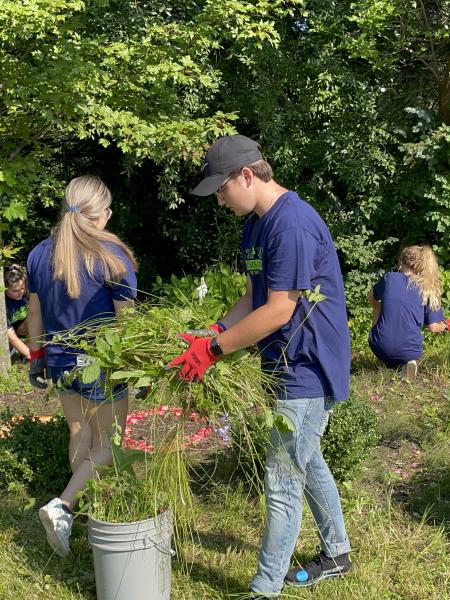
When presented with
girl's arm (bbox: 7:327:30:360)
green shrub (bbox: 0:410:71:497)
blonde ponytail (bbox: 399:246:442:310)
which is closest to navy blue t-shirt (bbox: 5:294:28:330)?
girl's arm (bbox: 7:327:30:360)

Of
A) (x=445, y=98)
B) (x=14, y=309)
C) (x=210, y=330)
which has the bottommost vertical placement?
(x=14, y=309)

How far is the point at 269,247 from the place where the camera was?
8.57 ft

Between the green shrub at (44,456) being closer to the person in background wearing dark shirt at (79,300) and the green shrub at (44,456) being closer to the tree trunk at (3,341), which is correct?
the person in background wearing dark shirt at (79,300)

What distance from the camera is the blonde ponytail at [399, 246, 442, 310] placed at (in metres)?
6.13

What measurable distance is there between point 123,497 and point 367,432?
5.73ft

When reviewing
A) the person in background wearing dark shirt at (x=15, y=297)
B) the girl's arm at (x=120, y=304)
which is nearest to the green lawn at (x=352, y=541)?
the girl's arm at (x=120, y=304)

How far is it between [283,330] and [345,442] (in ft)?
4.78

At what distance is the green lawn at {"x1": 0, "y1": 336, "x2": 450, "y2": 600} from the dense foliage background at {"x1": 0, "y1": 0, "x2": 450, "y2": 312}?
3.58 m

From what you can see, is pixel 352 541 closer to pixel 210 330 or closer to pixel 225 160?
pixel 210 330

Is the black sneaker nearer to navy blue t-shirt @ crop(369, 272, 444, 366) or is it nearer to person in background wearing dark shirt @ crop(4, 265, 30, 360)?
navy blue t-shirt @ crop(369, 272, 444, 366)

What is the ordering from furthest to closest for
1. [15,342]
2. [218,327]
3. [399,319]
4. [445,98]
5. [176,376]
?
[445,98] < [15,342] < [399,319] < [218,327] < [176,376]

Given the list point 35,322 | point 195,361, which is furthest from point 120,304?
point 195,361

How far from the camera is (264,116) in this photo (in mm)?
8367

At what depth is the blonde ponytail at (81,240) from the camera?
338cm
